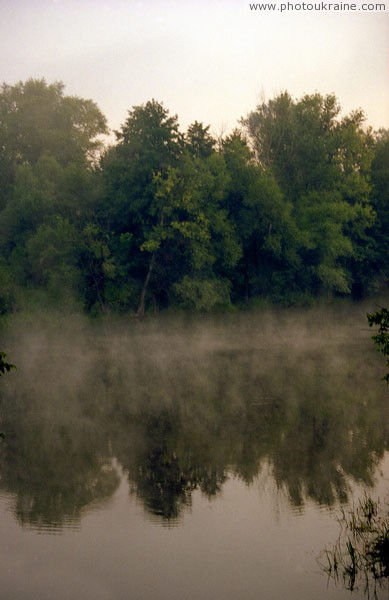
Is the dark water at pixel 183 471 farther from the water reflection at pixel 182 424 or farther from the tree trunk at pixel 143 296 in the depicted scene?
the tree trunk at pixel 143 296

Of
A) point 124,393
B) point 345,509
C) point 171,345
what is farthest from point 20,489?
point 171,345

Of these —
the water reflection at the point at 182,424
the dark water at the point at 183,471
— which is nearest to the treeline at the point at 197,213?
the water reflection at the point at 182,424

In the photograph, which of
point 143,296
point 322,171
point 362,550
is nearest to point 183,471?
point 362,550

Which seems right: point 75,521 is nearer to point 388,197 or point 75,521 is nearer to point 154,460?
point 154,460

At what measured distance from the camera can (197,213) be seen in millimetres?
55781

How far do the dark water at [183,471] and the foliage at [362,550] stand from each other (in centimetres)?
24

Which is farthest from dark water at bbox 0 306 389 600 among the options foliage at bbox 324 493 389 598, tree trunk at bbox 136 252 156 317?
tree trunk at bbox 136 252 156 317

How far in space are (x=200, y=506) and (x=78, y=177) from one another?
44.5 meters

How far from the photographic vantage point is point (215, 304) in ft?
192

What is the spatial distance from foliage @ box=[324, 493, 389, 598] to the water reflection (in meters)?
1.47

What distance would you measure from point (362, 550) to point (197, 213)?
44.3m

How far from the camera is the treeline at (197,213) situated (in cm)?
5509

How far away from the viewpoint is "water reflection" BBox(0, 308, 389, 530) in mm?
17609

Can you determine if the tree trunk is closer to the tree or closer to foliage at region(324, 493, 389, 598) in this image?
the tree
